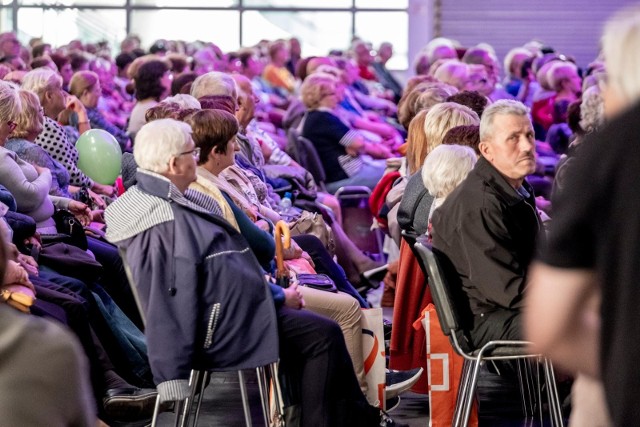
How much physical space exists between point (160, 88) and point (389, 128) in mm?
3476

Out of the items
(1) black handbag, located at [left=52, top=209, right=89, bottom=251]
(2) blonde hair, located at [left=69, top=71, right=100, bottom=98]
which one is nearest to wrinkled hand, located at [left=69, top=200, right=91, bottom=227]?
(1) black handbag, located at [left=52, top=209, right=89, bottom=251]

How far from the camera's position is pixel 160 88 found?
8.50m

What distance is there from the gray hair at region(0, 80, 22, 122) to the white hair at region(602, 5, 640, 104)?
399cm

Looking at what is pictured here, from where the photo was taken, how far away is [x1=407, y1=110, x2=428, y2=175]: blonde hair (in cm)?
595

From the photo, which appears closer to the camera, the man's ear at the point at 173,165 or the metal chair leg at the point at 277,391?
the man's ear at the point at 173,165

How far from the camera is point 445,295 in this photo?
423 cm

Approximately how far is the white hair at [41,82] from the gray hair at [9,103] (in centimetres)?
131

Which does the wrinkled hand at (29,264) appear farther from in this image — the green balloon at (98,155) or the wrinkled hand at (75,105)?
the wrinkled hand at (75,105)

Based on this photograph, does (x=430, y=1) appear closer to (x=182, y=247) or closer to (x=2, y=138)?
(x=2, y=138)

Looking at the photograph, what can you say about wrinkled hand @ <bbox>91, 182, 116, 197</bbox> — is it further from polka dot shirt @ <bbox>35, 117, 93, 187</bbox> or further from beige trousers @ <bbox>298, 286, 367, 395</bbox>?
beige trousers @ <bbox>298, 286, 367, 395</bbox>

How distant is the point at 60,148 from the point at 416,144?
1.81 metres

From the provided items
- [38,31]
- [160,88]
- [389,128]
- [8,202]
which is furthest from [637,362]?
[38,31]

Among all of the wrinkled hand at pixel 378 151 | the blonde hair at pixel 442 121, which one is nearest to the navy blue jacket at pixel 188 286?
the blonde hair at pixel 442 121

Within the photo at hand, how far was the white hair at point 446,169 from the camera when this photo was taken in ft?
16.2
